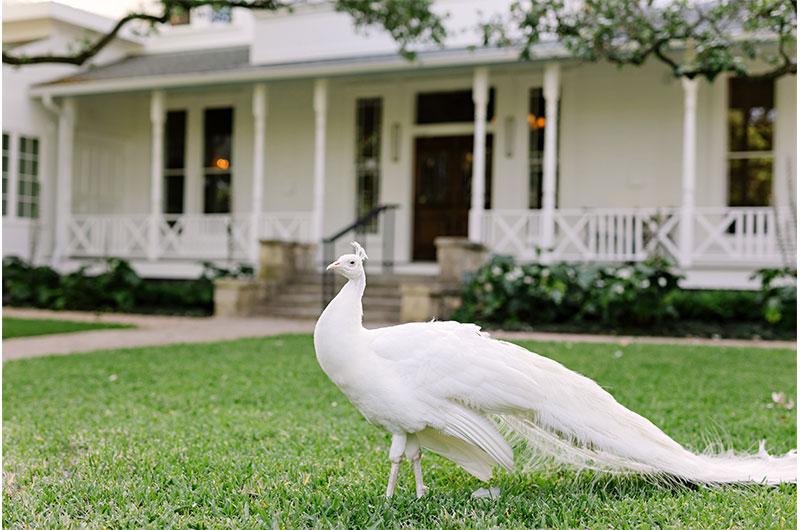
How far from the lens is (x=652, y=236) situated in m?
10.9

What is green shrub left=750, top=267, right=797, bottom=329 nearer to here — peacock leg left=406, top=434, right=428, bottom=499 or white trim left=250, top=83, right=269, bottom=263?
peacock leg left=406, top=434, right=428, bottom=499

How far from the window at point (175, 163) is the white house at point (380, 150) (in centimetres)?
5

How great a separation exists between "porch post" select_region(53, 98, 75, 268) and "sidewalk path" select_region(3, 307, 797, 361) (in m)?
3.22

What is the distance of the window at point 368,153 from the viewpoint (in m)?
15.0

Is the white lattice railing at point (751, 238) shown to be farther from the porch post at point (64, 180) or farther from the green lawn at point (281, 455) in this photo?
the porch post at point (64, 180)

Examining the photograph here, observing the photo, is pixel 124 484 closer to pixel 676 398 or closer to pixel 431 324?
pixel 431 324

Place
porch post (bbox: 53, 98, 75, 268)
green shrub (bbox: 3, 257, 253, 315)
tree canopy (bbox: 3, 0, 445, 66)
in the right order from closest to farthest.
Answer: tree canopy (bbox: 3, 0, 445, 66)
green shrub (bbox: 3, 257, 253, 315)
porch post (bbox: 53, 98, 75, 268)

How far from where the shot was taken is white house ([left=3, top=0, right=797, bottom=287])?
12219 mm

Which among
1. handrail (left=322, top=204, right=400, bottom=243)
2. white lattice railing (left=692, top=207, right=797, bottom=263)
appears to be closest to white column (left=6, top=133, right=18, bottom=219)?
handrail (left=322, top=204, right=400, bottom=243)

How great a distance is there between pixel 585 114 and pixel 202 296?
23.5ft

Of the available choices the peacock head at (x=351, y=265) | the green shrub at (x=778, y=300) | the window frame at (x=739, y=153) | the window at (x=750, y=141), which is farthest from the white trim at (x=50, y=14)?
the peacock head at (x=351, y=265)

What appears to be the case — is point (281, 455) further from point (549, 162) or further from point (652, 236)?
point (549, 162)

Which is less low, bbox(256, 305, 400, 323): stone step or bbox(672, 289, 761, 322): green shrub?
bbox(672, 289, 761, 322): green shrub

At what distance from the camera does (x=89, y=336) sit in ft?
31.5
